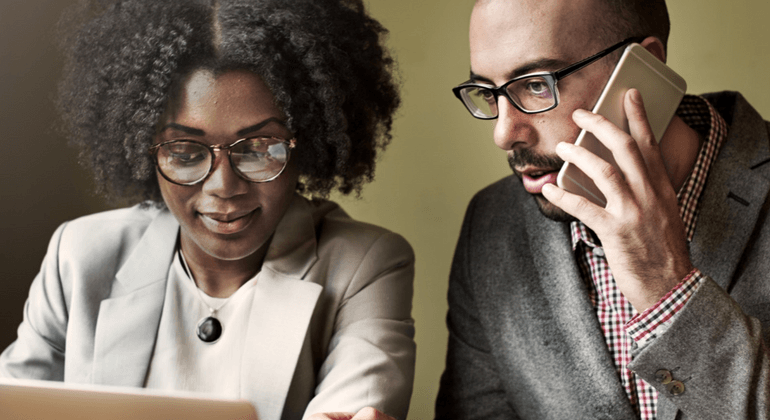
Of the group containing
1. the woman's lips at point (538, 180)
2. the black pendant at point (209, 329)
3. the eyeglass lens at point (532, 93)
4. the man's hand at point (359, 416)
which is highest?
the eyeglass lens at point (532, 93)

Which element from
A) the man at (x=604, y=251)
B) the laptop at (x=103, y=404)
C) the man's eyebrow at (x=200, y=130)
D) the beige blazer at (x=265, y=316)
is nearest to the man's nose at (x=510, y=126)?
the man at (x=604, y=251)

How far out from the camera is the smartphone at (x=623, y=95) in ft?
3.62

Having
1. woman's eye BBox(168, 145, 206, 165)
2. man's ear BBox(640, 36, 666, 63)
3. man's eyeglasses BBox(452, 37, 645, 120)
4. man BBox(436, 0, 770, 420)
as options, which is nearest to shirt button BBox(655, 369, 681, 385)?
man BBox(436, 0, 770, 420)

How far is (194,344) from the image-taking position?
3.34ft

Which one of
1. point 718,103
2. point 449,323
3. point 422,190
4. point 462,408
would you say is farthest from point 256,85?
point 718,103

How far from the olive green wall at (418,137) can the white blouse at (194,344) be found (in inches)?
8.3

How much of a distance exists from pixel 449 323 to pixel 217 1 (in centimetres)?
82

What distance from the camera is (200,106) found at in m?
0.96

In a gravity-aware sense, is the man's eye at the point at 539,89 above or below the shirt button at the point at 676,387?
above

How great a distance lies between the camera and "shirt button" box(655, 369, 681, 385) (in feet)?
3.50

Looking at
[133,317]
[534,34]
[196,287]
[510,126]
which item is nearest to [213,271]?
[196,287]

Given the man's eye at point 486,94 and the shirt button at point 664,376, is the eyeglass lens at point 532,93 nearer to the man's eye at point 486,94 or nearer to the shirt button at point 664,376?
the man's eye at point 486,94

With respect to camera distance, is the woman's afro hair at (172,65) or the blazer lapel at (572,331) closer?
the woman's afro hair at (172,65)

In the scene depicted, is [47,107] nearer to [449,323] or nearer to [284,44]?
[284,44]
